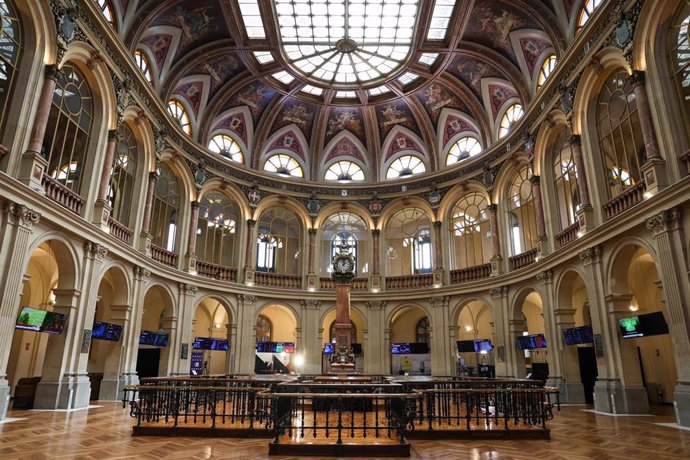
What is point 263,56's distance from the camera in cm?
2289

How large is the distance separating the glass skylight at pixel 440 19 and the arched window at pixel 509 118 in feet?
15.7

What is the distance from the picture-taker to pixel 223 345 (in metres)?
22.8

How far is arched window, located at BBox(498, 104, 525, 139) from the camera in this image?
2180 cm

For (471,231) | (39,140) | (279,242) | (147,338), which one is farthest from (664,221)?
(279,242)

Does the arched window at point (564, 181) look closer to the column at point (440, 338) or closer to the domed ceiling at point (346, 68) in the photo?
the domed ceiling at point (346, 68)

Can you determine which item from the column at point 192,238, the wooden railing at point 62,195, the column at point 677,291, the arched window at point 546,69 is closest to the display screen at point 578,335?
the column at point 677,291

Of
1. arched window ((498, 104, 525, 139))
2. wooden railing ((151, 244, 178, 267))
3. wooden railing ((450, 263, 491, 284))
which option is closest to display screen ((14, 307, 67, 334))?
wooden railing ((151, 244, 178, 267))

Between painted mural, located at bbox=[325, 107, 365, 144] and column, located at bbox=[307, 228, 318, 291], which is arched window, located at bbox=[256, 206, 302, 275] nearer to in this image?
column, located at bbox=[307, 228, 318, 291]

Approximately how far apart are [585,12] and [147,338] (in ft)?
66.8

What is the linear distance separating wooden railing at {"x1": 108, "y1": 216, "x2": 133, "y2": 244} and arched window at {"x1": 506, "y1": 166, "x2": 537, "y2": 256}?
16505 millimetres

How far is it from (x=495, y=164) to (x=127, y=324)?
57.4 ft

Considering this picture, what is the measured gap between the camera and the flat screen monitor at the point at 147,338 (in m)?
18.5

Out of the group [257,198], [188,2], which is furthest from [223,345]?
[188,2]

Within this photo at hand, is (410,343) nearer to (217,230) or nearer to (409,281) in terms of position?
(409,281)
